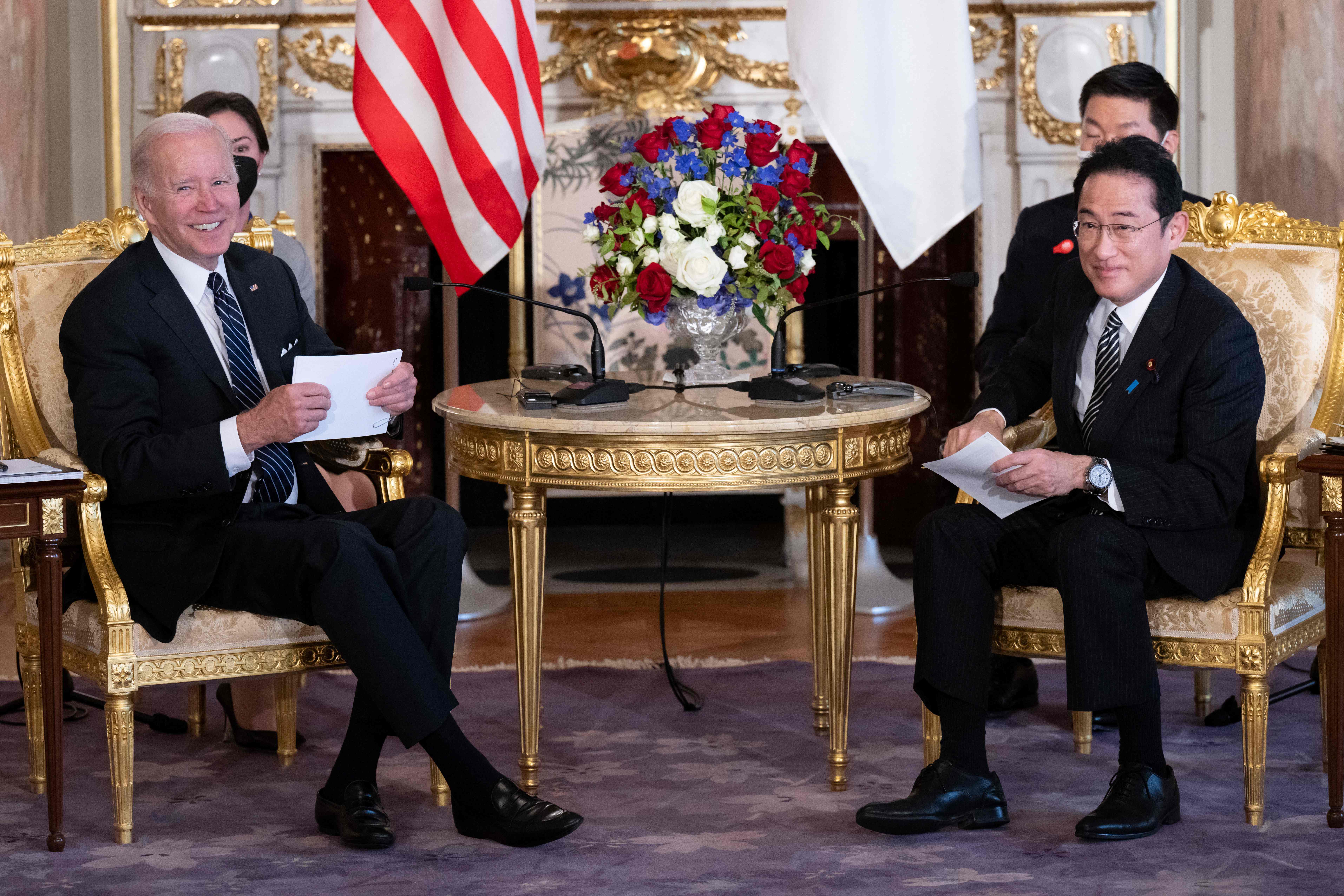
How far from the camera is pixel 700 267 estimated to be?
3.29m

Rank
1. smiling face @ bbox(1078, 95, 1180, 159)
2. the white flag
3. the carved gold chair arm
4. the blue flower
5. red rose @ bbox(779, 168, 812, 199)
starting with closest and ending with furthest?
the carved gold chair arm, red rose @ bbox(779, 168, 812, 199), smiling face @ bbox(1078, 95, 1180, 159), the white flag, the blue flower

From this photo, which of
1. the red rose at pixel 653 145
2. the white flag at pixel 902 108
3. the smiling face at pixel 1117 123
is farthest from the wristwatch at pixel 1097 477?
the white flag at pixel 902 108

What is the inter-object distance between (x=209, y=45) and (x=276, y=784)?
2893 millimetres

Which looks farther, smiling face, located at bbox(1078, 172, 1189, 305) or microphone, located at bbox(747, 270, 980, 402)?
microphone, located at bbox(747, 270, 980, 402)

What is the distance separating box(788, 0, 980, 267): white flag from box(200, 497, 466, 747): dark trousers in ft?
6.14

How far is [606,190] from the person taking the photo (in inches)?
135

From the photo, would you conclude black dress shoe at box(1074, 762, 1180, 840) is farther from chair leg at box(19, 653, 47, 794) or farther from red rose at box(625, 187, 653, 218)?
chair leg at box(19, 653, 47, 794)

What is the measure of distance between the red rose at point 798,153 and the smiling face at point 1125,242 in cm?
63

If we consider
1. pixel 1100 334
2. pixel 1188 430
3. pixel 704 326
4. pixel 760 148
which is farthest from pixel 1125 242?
pixel 704 326

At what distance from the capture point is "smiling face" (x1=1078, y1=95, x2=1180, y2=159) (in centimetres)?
363

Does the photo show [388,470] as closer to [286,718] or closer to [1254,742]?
[286,718]

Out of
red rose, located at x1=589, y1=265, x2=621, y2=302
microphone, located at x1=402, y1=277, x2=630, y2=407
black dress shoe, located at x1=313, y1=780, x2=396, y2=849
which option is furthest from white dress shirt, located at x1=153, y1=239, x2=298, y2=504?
red rose, located at x1=589, y1=265, x2=621, y2=302

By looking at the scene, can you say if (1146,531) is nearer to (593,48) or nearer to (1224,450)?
(1224,450)

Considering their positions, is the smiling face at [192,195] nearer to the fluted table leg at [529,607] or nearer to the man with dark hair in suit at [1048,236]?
the fluted table leg at [529,607]
